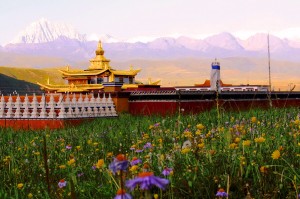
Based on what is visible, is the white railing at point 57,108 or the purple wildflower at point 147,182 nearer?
the purple wildflower at point 147,182

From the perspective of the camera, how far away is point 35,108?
21422mm

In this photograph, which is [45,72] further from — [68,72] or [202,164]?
[202,164]

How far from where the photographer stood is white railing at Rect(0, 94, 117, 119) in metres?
20.8

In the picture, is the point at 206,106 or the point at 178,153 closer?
the point at 178,153

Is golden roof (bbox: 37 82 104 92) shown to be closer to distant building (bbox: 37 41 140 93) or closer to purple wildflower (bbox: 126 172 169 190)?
distant building (bbox: 37 41 140 93)

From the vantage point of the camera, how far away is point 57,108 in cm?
2094

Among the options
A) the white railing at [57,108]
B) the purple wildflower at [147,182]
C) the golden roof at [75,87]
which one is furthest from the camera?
the golden roof at [75,87]

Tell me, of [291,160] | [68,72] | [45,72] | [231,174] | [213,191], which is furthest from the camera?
[45,72]

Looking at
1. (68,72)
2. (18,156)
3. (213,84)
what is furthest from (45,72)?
(18,156)

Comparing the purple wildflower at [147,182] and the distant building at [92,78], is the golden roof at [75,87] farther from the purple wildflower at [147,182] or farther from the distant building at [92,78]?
the purple wildflower at [147,182]

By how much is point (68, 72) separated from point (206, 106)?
13654 millimetres

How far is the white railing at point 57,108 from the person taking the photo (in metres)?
20.8

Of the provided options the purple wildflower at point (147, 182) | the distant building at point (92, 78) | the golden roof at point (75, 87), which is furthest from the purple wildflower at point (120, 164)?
the distant building at point (92, 78)

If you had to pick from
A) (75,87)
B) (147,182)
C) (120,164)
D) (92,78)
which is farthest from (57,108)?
(147,182)
